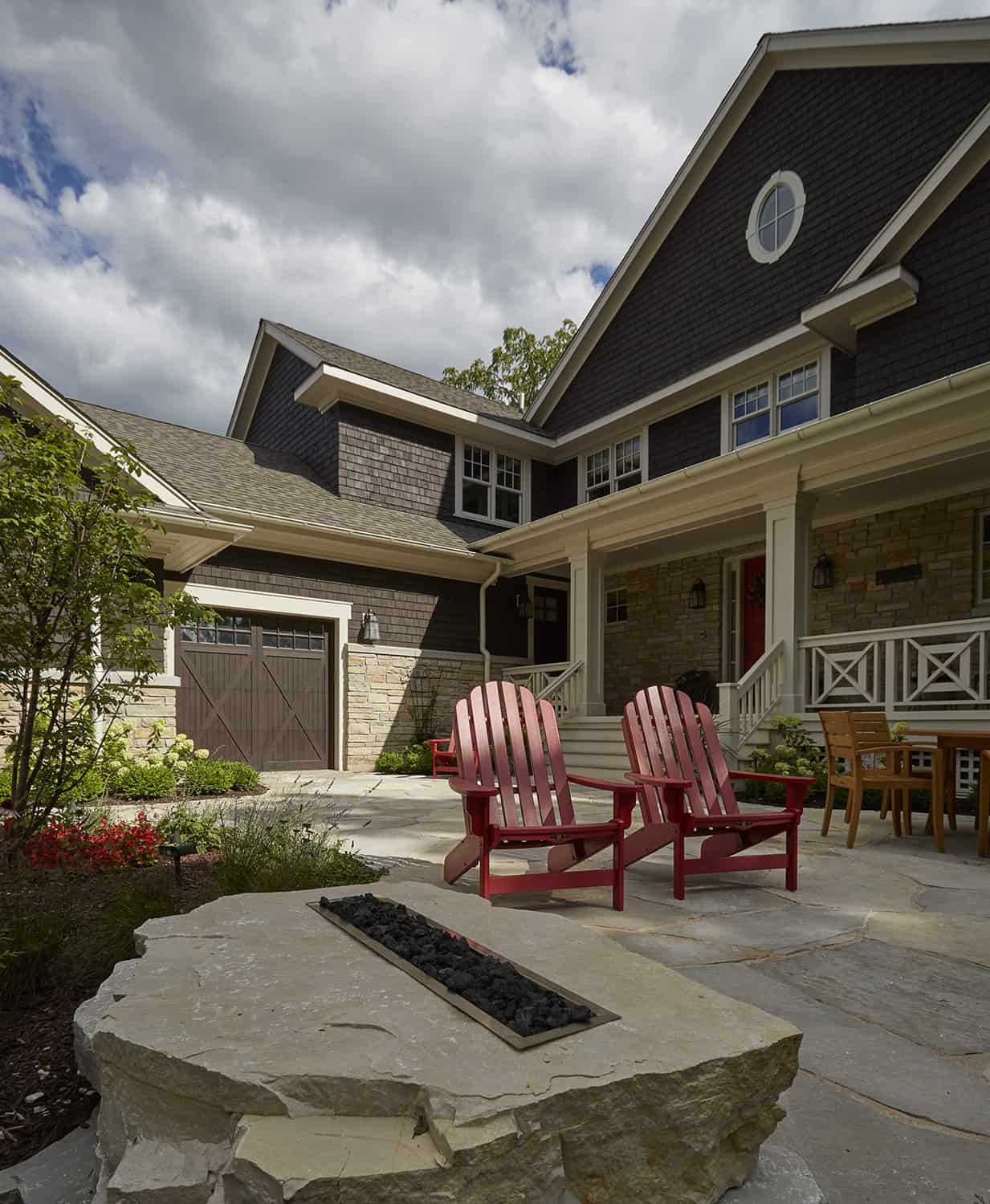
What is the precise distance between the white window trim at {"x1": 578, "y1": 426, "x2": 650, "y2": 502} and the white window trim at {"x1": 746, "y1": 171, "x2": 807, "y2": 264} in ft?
9.63

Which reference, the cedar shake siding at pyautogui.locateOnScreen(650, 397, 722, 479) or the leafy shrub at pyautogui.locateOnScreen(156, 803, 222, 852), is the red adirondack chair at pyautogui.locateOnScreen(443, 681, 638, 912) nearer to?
the leafy shrub at pyautogui.locateOnScreen(156, 803, 222, 852)

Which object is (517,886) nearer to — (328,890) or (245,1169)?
(328,890)

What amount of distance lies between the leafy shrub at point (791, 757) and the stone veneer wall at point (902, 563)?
8.04ft

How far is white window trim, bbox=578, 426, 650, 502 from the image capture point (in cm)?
1259

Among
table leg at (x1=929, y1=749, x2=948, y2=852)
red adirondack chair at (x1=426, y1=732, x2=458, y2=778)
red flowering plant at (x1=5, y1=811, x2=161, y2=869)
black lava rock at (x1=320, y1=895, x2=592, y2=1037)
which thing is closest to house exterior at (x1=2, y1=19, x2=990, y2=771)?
red adirondack chair at (x1=426, y1=732, x2=458, y2=778)

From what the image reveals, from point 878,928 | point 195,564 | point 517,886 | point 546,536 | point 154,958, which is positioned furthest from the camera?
point 546,536

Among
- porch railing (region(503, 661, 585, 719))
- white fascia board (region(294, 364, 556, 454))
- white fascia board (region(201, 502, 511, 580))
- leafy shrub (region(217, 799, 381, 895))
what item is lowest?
leafy shrub (region(217, 799, 381, 895))

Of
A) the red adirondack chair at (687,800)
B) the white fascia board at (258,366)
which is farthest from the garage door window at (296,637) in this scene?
the red adirondack chair at (687,800)

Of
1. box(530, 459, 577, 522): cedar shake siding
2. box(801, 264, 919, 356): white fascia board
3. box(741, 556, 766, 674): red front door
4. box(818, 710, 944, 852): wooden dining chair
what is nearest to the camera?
box(818, 710, 944, 852): wooden dining chair

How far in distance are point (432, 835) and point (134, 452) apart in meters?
3.17

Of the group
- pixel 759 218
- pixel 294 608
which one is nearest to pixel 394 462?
pixel 294 608

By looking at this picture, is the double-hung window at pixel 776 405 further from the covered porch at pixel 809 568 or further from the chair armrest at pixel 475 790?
the chair armrest at pixel 475 790

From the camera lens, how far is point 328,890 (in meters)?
2.84

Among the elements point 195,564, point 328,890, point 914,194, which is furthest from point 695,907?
point 914,194
